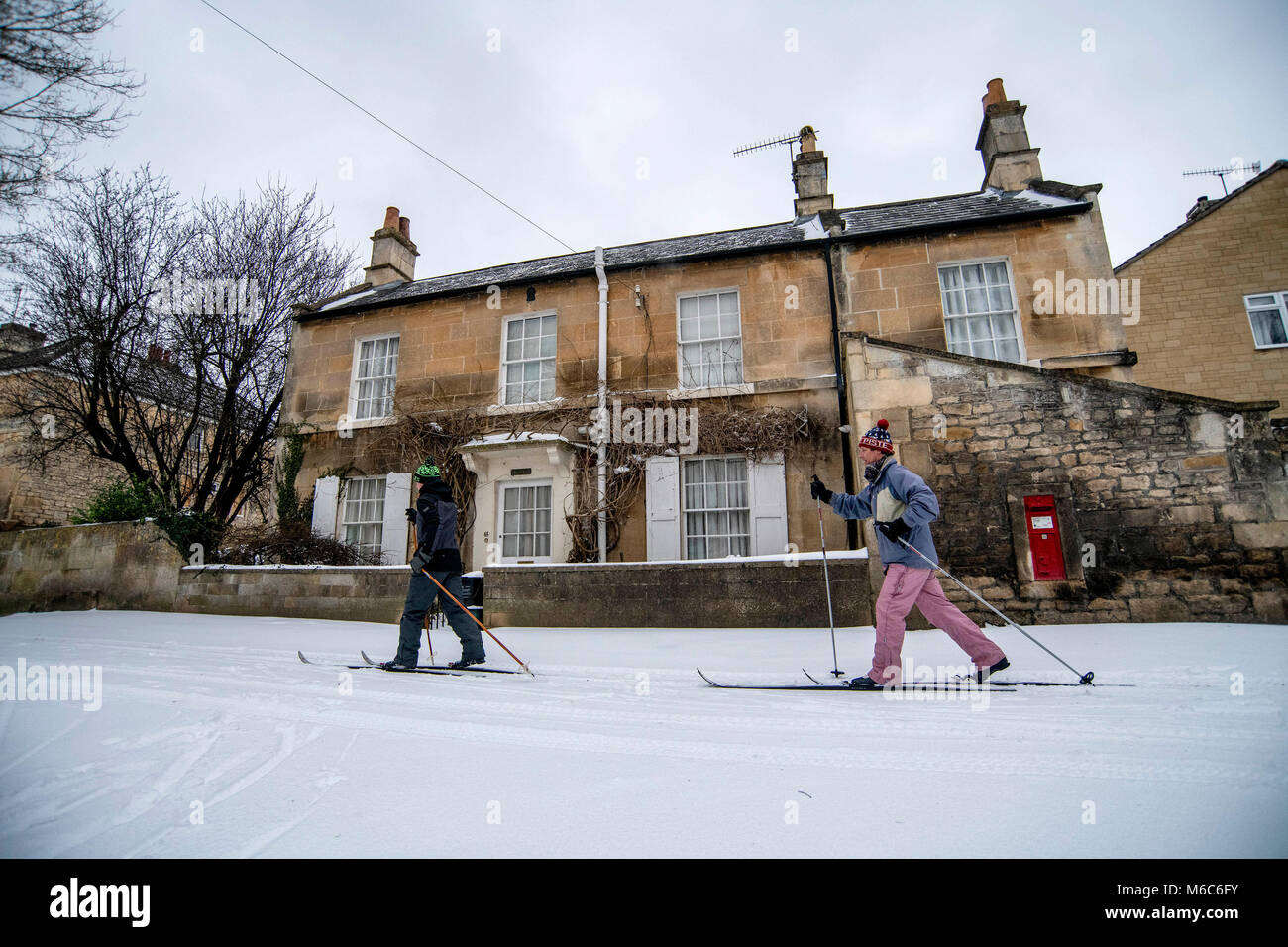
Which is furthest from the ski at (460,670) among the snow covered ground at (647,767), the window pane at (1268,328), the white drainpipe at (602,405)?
the window pane at (1268,328)

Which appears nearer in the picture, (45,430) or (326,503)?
(326,503)

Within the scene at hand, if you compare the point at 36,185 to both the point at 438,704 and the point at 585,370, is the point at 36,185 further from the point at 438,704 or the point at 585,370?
the point at 438,704

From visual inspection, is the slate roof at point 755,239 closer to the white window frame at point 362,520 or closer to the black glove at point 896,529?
the white window frame at point 362,520

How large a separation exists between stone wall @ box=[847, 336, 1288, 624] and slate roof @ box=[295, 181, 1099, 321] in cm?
413

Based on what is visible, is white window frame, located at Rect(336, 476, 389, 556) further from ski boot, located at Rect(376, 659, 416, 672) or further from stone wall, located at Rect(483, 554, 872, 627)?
ski boot, located at Rect(376, 659, 416, 672)

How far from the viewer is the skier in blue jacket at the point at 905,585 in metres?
3.88

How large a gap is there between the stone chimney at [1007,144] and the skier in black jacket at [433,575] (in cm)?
1182

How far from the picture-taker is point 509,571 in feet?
24.6

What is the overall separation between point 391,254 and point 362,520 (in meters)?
7.15

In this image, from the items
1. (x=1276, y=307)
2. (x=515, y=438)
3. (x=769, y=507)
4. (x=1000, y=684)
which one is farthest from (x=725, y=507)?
(x=1276, y=307)

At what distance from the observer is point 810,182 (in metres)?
12.1

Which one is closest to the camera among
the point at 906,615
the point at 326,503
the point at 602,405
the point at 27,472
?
the point at 906,615

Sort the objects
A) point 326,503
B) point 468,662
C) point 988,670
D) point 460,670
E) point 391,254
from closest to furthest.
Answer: point 988,670 → point 460,670 → point 468,662 → point 326,503 → point 391,254

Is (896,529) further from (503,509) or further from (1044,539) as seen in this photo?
(503,509)
